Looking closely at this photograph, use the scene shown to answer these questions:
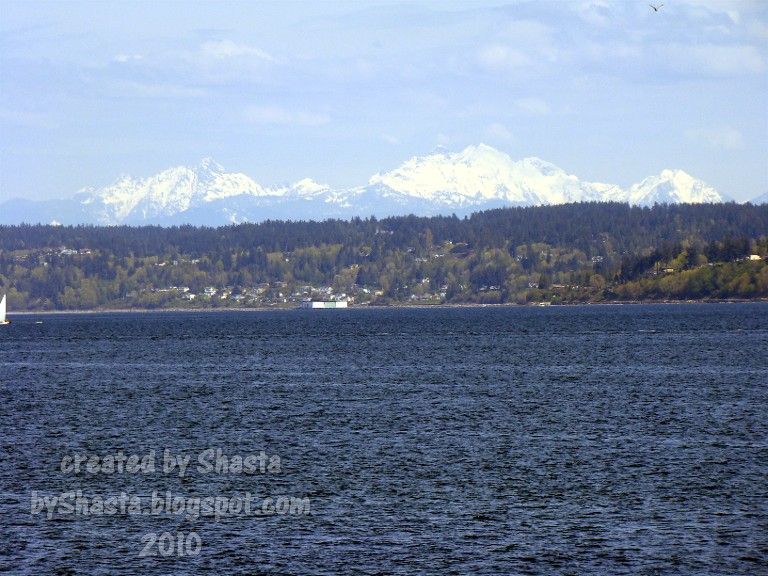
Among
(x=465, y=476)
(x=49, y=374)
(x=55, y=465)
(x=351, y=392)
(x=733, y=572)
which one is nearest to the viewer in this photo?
(x=733, y=572)

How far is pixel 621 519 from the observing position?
43844mm

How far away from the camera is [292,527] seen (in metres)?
43.3

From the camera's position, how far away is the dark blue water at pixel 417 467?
39.5m

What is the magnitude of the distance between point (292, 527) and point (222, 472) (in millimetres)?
11670

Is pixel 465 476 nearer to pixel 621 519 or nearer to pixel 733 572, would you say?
pixel 621 519

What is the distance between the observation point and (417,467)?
5484 centimetres

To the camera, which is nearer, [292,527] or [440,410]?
[292,527]

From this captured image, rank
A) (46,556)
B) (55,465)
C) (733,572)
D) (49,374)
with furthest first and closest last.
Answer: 1. (49,374)
2. (55,465)
3. (46,556)
4. (733,572)

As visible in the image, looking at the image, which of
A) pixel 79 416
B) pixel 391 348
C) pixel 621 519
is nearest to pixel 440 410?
pixel 79 416

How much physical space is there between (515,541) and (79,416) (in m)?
42.7

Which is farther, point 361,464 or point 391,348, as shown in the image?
point 391,348

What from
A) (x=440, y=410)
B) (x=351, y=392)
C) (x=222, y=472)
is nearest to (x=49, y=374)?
(x=351, y=392)

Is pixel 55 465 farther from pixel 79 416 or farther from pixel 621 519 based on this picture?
pixel 621 519

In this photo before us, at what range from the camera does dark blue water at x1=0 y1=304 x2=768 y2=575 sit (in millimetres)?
39500
